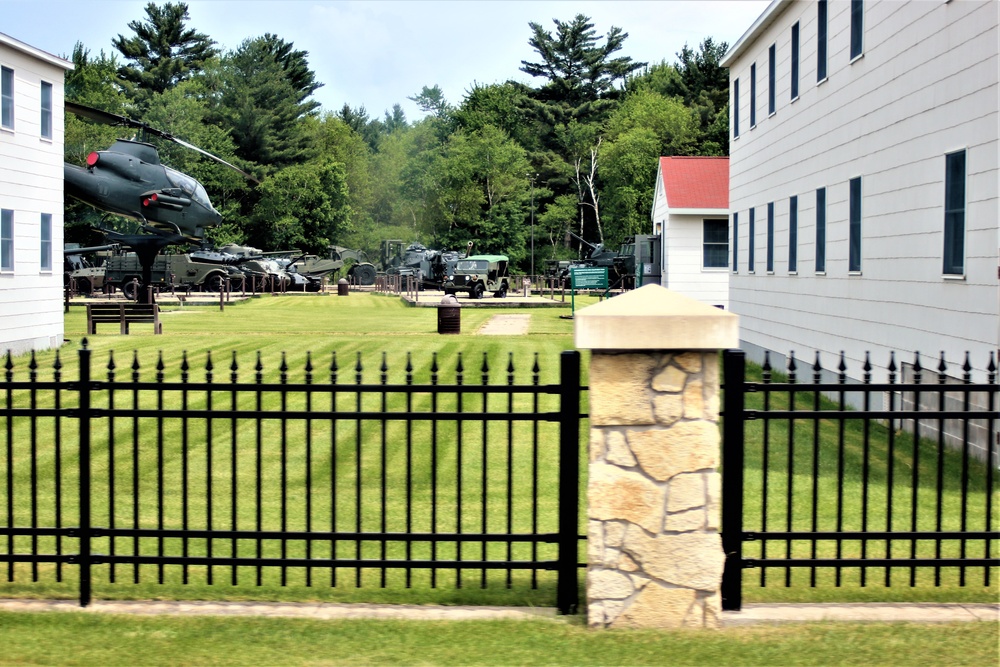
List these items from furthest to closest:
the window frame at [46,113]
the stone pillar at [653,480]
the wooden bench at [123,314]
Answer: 1. the wooden bench at [123,314]
2. the window frame at [46,113]
3. the stone pillar at [653,480]

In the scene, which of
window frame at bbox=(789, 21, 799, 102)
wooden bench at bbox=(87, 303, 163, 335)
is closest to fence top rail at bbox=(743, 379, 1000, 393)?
window frame at bbox=(789, 21, 799, 102)

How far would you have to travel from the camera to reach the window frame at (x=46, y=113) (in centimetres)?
2252

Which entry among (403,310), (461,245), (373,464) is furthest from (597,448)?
(461,245)

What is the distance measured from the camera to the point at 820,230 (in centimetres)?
1689

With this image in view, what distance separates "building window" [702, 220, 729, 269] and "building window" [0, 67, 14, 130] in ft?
66.4

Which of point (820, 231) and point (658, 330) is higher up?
point (820, 231)

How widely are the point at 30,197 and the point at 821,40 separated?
15.0m

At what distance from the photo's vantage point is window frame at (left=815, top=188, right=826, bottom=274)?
16.7 metres

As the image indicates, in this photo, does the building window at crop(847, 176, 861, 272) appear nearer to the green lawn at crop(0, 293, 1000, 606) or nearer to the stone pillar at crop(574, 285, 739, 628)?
the green lawn at crop(0, 293, 1000, 606)

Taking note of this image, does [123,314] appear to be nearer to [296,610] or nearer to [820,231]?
[820,231]

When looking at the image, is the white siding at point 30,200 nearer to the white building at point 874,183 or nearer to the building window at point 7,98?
the building window at point 7,98

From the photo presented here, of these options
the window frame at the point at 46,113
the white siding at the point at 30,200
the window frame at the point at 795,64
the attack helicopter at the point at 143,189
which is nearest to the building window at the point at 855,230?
the window frame at the point at 795,64

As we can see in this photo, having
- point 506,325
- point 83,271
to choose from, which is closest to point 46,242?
point 506,325

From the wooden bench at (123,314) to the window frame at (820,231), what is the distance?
1646 centimetres
